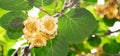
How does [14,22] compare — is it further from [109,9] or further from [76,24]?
[109,9]

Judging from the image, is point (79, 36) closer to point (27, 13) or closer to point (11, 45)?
point (27, 13)

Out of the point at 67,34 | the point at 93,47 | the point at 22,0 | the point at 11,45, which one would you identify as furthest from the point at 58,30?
the point at 93,47

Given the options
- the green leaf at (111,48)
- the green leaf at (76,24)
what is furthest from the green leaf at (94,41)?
the green leaf at (76,24)

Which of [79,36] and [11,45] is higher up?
[11,45]

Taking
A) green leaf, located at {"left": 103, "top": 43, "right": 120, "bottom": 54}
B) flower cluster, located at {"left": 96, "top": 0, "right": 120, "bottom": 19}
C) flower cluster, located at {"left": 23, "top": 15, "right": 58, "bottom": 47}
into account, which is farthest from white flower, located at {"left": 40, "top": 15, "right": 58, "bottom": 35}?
green leaf, located at {"left": 103, "top": 43, "right": 120, "bottom": 54}

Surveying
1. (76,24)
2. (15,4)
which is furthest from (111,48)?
(15,4)

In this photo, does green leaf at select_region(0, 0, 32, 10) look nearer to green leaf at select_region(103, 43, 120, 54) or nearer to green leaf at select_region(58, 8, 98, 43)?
green leaf at select_region(58, 8, 98, 43)
